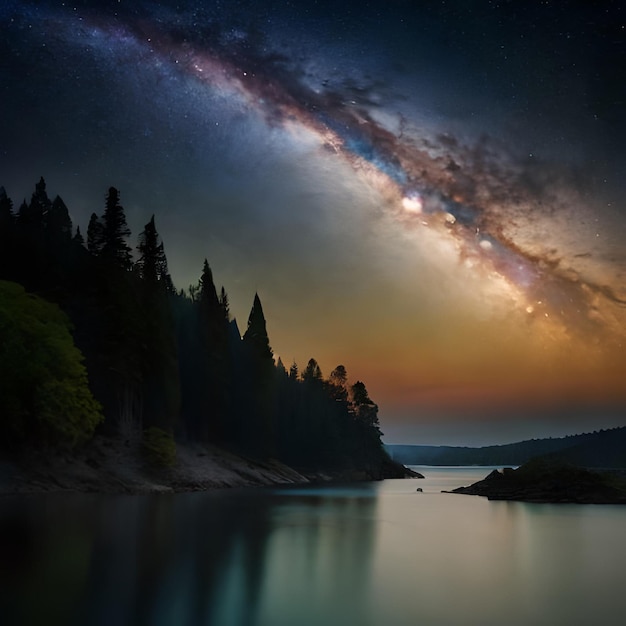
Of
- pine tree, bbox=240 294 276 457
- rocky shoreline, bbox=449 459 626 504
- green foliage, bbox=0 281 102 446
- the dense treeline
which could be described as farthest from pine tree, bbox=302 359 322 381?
green foliage, bbox=0 281 102 446

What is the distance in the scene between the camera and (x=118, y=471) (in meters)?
66.8

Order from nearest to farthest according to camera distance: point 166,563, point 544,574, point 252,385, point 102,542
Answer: point 166,563
point 544,574
point 102,542
point 252,385

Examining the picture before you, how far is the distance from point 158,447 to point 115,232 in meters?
30.3

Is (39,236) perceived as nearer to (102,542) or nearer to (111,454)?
(111,454)

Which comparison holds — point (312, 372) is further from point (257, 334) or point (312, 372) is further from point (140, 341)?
point (140, 341)

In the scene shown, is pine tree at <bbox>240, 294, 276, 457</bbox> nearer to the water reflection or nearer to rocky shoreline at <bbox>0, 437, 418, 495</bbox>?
rocky shoreline at <bbox>0, 437, 418, 495</bbox>

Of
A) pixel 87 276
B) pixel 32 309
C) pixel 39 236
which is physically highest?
pixel 39 236

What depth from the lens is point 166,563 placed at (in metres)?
21.7

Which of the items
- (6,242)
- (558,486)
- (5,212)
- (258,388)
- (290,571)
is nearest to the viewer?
(290,571)

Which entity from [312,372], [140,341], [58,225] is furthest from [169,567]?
[312,372]

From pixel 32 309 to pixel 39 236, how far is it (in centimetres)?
2322

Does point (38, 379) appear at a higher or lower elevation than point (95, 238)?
lower

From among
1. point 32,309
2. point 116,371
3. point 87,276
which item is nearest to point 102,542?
point 32,309

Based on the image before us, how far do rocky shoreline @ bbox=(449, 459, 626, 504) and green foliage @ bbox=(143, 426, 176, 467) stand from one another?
41.1 m
